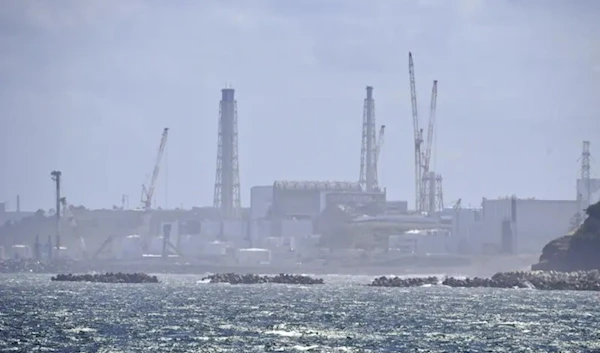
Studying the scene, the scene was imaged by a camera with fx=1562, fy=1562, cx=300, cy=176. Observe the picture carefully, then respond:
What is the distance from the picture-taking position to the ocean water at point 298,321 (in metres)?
91.4

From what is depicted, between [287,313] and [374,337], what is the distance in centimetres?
2594

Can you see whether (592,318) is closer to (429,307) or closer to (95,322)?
(429,307)

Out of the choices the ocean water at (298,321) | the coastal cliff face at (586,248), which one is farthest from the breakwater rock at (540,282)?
the ocean water at (298,321)

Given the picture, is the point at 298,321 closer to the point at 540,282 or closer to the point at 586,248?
the point at 540,282

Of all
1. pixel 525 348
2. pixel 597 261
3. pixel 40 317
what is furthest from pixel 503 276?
pixel 525 348

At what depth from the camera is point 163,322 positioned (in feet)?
366

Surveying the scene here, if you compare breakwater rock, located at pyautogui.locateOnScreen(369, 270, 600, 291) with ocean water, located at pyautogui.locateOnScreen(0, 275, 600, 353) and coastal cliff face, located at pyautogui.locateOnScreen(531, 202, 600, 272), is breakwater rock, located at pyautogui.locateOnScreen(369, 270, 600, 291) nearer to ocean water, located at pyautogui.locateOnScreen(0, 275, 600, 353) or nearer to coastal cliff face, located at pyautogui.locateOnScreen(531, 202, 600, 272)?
coastal cliff face, located at pyautogui.locateOnScreen(531, 202, 600, 272)

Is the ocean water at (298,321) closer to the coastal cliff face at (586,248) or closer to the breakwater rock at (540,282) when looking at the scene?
the breakwater rock at (540,282)

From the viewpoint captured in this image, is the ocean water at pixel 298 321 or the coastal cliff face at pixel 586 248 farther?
the coastal cliff face at pixel 586 248

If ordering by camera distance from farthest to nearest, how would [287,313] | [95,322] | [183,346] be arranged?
[287,313] < [95,322] < [183,346]

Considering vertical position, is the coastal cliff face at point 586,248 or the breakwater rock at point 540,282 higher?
the coastal cliff face at point 586,248

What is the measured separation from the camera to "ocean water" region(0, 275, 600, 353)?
91.4m

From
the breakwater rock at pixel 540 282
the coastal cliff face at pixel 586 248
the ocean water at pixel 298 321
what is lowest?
the ocean water at pixel 298 321

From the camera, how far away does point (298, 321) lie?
113 metres
